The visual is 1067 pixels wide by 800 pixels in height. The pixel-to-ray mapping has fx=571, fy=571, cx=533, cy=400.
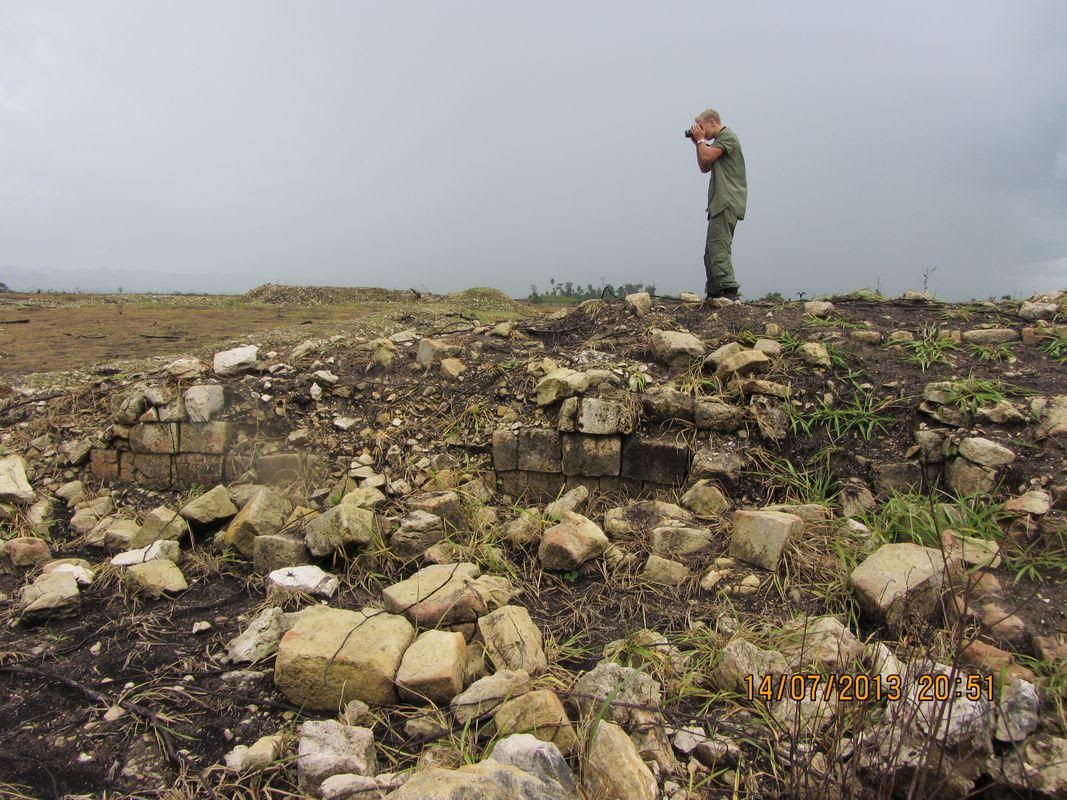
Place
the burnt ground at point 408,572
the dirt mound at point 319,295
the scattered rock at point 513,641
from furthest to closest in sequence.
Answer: the dirt mound at point 319,295 → the scattered rock at point 513,641 → the burnt ground at point 408,572

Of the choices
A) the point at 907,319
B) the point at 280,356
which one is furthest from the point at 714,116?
the point at 280,356

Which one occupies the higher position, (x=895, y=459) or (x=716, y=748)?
(x=895, y=459)

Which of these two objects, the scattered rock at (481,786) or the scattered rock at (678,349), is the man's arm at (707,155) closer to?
the scattered rock at (678,349)

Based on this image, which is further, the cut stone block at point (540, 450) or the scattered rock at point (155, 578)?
the cut stone block at point (540, 450)

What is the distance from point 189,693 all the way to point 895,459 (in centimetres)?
400

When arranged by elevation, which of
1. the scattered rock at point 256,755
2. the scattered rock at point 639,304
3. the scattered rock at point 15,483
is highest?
the scattered rock at point 639,304

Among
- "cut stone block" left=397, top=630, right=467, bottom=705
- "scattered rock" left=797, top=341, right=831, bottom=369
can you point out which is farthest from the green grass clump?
"cut stone block" left=397, top=630, right=467, bottom=705

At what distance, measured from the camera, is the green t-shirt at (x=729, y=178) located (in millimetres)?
5504

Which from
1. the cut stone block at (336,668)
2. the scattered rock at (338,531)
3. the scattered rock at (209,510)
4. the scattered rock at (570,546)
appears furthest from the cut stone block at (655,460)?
the scattered rock at (209,510)

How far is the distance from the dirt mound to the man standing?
860 cm

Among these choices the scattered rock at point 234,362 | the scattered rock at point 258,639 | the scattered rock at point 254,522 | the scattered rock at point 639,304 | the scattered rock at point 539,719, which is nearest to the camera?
the scattered rock at point 539,719

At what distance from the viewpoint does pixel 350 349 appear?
5.25m

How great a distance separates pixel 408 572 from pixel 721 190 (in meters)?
4.51

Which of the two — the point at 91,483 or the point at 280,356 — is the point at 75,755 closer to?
the point at 91,483
